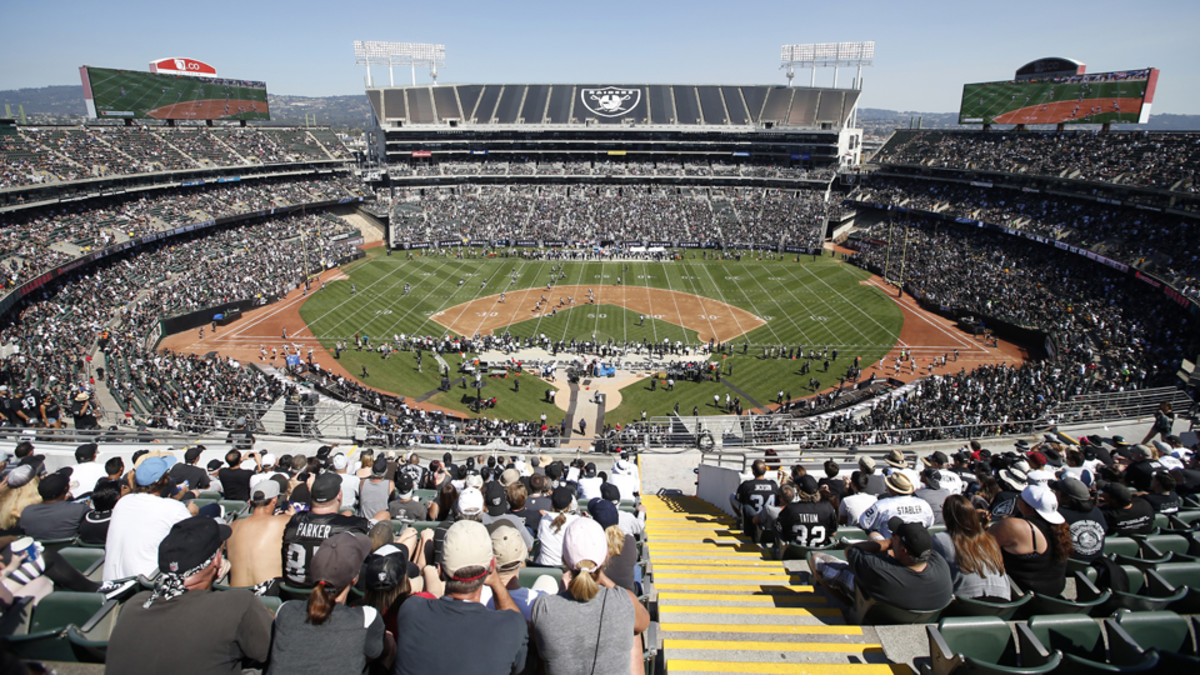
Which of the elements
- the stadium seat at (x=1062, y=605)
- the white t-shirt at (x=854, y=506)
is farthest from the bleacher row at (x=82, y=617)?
the stadium seat at (x=1062, y=605)

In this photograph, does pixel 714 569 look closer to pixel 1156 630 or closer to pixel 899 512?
pixel 899 512

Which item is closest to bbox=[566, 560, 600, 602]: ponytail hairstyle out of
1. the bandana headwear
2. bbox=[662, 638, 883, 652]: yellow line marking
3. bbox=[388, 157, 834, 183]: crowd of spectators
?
bbox=[662, 638, 883, 652]: yellow line marking

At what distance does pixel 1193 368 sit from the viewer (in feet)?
92.1

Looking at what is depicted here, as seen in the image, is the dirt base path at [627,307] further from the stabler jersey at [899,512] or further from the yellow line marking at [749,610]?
the stabler jersey at [899,512]

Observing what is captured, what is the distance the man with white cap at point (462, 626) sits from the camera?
13.1 ft

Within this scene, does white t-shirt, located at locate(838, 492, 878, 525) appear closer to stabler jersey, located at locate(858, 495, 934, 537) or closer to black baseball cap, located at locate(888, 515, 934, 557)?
stabler jersey, located at locate(858, 495, 934, 537)

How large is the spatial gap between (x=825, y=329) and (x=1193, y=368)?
19123mm

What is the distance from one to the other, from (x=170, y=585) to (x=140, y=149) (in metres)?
68.9

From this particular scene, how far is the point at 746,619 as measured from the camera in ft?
22.6

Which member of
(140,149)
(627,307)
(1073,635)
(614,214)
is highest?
(140,149)

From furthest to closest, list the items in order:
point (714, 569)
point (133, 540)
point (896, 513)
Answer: point (714, 569), point (896, 513), point (133, 540)

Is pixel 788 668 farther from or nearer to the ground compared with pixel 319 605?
nearer to the ground

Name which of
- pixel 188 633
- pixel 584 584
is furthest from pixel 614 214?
pixel 188 633

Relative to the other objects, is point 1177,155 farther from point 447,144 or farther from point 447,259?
point 447,144
